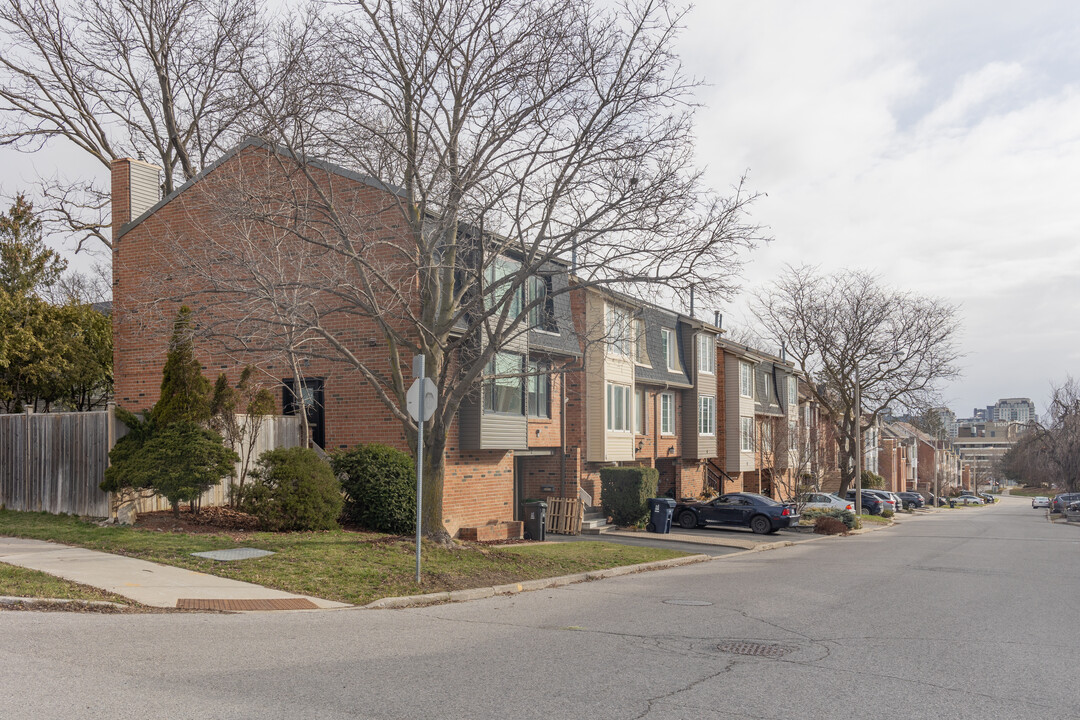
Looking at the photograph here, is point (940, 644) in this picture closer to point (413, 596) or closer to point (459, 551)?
point (413, 596)

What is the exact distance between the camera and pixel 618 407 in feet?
99.5

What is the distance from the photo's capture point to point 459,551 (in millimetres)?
15336

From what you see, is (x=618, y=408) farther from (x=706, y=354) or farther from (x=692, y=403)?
(x=706, y=354)

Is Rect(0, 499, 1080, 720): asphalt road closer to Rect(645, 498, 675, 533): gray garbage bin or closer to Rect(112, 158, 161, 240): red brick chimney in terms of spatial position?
Rect(645, 498, 675, 533): gray garbage bin

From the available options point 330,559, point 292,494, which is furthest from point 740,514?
point 330,559

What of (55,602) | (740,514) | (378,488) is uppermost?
(378,488)

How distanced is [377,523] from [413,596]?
6159mm

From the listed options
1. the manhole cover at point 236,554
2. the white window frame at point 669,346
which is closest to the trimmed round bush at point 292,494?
the manhole cover at point 236,554

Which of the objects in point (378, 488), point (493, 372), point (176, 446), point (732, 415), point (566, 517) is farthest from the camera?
point (732, 415)

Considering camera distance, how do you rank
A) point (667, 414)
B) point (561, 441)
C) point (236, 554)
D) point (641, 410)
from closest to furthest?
point (236, 554) → point (561, 441) → point (641, 410) → point (667, 414)

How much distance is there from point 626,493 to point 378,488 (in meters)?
11.8

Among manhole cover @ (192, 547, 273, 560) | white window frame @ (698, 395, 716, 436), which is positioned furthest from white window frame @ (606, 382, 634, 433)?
manhole cover @ (192, 547, 273, 560)

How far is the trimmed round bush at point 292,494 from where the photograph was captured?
15.8 m

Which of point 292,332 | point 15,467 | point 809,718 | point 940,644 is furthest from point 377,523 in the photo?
point 809,718
